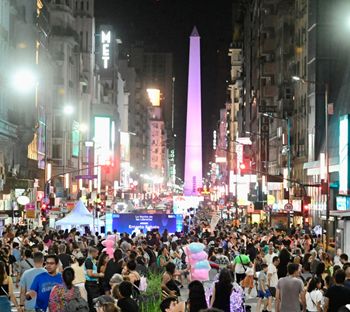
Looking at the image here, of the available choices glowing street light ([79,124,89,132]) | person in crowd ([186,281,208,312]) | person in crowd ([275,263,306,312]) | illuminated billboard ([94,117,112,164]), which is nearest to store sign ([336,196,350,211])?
person in crowd ([275,263,306,312])

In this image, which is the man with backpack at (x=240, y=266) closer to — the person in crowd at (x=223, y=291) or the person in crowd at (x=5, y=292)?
the person in crowd at (x=223, y=291)

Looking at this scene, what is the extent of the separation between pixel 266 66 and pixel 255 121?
1196 centimetres

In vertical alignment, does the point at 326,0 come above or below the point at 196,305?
above

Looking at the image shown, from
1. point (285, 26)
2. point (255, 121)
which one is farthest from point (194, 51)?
point (285, 26)

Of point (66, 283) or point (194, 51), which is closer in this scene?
point (66, 283)

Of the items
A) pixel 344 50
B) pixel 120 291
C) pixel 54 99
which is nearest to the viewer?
pixel 120 291

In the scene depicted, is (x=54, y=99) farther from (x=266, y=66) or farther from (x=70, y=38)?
(x=266, y=66)

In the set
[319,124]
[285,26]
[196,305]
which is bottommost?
[196,305]

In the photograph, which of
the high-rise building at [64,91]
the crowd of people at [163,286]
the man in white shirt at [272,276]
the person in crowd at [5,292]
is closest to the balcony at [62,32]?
the high-rise building at [64,91]

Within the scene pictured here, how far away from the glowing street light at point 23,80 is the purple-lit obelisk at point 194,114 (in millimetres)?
A: 90057

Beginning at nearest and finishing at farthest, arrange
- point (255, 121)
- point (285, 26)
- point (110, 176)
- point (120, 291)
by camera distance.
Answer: point (120, 291)
point (285, 26)
point (255, 121)
point (110, 176)

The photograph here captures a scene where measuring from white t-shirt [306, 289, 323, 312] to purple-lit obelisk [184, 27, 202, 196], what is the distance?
13863 cm

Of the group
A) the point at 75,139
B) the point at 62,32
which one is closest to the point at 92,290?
the point at 75,139

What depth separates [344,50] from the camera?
7281cm
